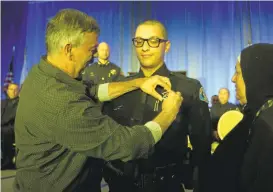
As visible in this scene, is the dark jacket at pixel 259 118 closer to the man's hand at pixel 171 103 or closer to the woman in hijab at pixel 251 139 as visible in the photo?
the woman in hijab at pixel 251 139

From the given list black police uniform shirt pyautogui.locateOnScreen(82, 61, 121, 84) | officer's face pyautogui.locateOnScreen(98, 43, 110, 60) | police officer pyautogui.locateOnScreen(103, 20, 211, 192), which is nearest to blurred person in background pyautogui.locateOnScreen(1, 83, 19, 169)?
black police uniform shirt pyautogui.locateOnScreen(82, 61, 121, 84)

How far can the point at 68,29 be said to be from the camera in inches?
48.3

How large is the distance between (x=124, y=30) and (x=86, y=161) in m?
6.90

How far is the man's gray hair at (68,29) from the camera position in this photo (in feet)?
4.04

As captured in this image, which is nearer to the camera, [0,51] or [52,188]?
[52,188]

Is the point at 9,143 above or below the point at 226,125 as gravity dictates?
below

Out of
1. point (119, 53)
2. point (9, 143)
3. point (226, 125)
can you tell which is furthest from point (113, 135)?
point (119, 53)

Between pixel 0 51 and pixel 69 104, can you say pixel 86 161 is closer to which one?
pixel 69 104

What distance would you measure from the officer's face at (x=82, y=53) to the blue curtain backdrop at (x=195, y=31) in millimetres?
6458

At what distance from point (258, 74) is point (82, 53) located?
0.78 m

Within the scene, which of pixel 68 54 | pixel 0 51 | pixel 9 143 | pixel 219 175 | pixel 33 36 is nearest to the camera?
pixel 68 54

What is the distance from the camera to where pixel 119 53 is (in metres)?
7.91

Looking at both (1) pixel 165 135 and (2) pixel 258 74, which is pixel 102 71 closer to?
(1) pixel 165 135

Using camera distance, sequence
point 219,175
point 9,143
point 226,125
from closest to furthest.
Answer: point 219,175
point 226,125
point 9,143
